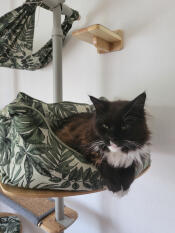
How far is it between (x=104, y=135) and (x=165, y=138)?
1.34 ft

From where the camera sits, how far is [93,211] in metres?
1.18

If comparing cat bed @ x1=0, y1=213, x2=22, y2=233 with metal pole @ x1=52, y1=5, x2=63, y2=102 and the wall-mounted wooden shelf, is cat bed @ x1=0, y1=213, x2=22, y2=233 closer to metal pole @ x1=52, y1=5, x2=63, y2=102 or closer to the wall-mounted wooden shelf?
metal pole @ x1=52, y1=5, x2=63, y2=102

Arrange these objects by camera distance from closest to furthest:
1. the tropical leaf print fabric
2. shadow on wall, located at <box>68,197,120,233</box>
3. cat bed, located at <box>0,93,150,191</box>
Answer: cat bed, located at <box>0,93,150,191</box> → shadow on wall, located at <box>68,197,120,233</box> → the tropical leaf print fabric

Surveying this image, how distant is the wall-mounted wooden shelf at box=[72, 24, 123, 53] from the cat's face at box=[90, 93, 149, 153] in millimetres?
347

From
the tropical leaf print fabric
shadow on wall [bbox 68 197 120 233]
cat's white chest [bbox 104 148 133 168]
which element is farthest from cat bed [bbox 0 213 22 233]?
cat's white chest [bbox 104 148 133 168]

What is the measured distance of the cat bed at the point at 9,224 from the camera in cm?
123

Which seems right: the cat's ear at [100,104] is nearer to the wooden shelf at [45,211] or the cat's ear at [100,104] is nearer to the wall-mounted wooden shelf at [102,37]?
the wall-mounted wooden shelf at [102,37]

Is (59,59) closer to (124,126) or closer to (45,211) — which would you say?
(124,126)

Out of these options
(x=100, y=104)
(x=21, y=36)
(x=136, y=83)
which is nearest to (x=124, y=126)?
(x=100, y=104)

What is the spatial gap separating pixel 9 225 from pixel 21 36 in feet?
3.90

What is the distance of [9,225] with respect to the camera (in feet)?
4.15

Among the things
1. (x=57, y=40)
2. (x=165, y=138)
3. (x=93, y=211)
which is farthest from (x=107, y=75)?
(x=93, y=211)

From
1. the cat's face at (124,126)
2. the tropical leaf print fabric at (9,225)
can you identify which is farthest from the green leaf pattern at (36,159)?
the tropical leaf print fabric at (9,225)

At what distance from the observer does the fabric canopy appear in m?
0.83
